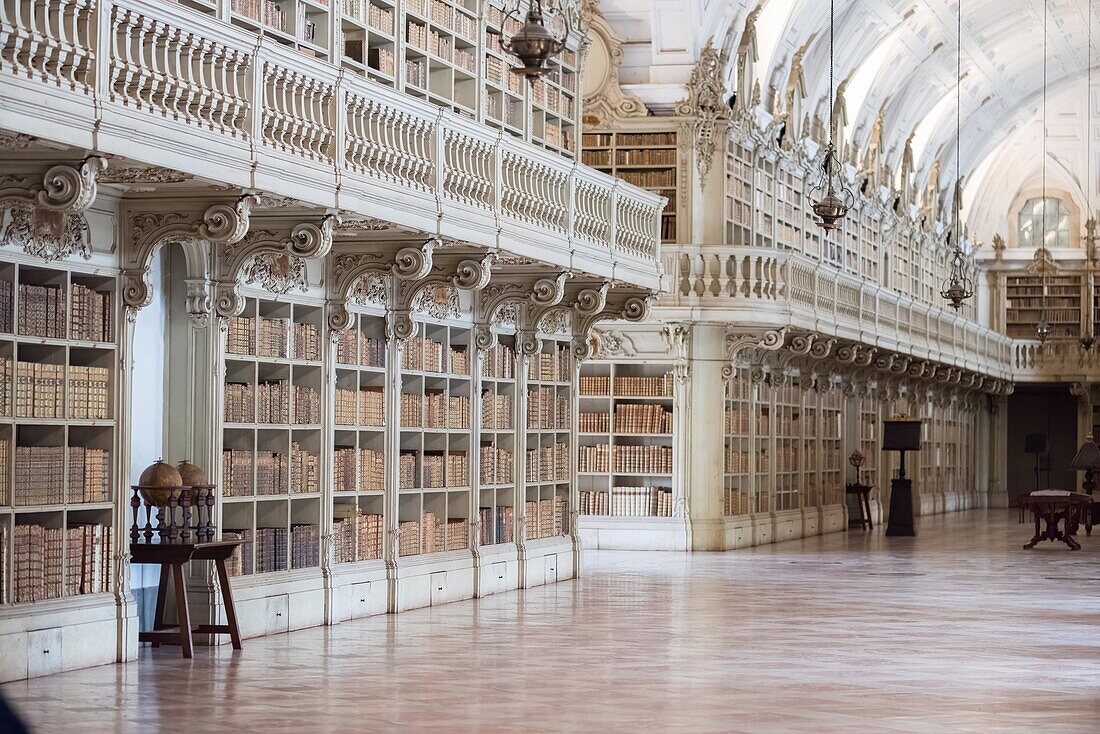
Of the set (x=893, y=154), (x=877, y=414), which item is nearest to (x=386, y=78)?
(x=877, y=414)

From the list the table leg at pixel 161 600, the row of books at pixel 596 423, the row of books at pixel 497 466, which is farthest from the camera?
the row of books at pixel 596 423

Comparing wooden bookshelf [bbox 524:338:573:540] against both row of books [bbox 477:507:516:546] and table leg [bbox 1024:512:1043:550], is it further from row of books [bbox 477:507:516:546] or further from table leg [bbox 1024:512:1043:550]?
table leg [bbox 1024:512:1043:550]

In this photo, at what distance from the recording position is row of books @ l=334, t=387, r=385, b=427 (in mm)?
12805

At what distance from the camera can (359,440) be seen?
1327 centimetres

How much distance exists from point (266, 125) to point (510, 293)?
5426mm

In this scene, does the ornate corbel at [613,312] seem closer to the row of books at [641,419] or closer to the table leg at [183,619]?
the row of books at [641,419]

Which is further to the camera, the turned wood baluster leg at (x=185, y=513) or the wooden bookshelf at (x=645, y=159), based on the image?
the wooden bookshelf at (x=645, y=159)

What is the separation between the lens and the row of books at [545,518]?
1619cm

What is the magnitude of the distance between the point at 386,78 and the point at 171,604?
4.56 m

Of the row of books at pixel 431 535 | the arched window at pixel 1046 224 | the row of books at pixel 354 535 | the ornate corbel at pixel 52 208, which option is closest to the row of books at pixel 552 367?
the row of books at pixel 431 535

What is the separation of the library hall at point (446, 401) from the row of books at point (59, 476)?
0.03m

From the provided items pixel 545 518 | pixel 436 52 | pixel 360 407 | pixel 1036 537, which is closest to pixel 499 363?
pixel 545 518

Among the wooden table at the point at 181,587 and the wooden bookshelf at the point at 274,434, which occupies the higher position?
the wooden bookshelf at the point at 274,434

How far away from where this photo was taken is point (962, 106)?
34.7 meters
